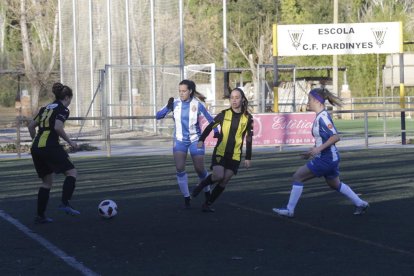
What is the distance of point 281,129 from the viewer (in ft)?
80.9

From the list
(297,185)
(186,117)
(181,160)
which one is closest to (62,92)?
(186,117)

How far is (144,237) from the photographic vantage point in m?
9.71

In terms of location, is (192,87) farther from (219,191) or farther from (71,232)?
(71,232)

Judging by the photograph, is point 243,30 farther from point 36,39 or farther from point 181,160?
point 181,160

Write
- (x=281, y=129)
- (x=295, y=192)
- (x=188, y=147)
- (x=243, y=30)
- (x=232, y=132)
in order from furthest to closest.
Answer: (x=243, y=30) < (x=281, y=129) < (x=188, y=147) < (x=232, y=132) < (x=295, y=192)

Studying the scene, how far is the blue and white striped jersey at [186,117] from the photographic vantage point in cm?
1202

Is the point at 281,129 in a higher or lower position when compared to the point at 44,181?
higher

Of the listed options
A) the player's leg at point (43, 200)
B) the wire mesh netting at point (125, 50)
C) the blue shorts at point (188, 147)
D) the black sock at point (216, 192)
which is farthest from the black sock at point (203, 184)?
the wire mesh netting at point (125, 50)

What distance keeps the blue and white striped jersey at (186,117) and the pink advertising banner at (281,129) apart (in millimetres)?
12329

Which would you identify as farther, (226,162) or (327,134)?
(226,162)

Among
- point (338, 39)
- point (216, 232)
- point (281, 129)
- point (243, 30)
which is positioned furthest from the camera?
point (243, 30)

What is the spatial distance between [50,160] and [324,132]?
3.34 meters

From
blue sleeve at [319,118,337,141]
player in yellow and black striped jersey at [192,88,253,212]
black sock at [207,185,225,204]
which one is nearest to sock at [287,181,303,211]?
blue sleeve at [319,118,337,141]

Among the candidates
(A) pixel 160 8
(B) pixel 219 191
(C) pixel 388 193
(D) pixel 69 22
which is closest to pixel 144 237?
(B) pixel 219 191
